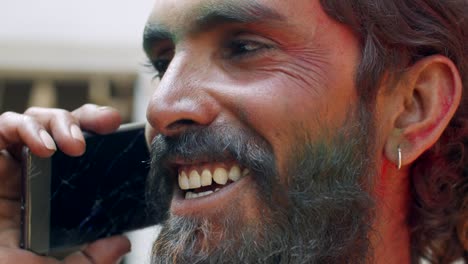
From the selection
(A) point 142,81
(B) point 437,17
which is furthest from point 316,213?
(A) point 142,81

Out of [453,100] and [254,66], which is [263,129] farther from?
[453,100]

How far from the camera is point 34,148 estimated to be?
119 inches

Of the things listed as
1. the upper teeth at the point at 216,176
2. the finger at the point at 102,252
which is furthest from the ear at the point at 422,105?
the finger at the point at 102,252

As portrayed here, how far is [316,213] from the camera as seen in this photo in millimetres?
2893

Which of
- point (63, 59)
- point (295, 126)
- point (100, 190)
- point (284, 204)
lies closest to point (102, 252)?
point (100, 190)

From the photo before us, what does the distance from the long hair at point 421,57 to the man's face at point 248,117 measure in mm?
57

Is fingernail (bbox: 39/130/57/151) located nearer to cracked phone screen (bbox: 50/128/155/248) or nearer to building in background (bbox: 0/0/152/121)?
cracked phone screen (bbox: 50/128/155/248)

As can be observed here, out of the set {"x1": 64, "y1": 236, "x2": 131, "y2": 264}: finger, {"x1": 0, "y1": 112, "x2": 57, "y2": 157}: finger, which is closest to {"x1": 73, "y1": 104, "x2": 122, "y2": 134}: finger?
{"x1": 0, "y1": 112, "x2": 57, "y2": 157}: finger

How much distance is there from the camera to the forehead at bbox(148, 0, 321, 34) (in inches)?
113

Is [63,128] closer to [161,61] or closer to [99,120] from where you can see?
[99,120]

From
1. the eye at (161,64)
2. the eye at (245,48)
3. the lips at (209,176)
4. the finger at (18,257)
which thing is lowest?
the finger at (18,257)

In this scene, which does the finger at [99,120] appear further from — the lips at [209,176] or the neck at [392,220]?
the neck at [392,220]

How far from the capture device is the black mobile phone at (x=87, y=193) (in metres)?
3.13

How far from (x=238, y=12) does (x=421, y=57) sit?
Result: 0.62 m
